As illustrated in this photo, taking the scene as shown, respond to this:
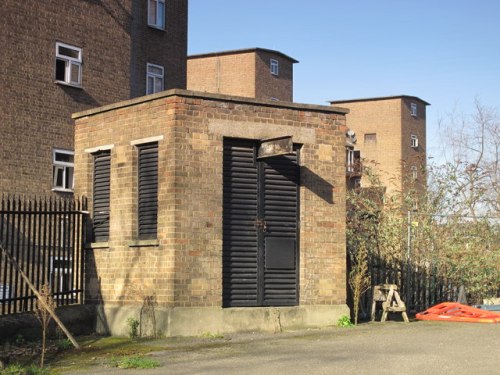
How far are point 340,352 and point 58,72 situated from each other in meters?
17.1

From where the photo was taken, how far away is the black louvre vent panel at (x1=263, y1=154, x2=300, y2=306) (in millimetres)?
14672

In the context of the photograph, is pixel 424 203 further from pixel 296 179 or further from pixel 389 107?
pixel 389 107

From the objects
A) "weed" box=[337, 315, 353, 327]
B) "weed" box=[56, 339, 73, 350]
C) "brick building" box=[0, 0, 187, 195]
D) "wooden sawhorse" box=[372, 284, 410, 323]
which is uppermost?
"brick building" box=[0, 0, 187, 195]

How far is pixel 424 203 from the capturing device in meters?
21.2

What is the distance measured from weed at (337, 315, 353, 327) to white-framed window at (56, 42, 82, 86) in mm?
13902

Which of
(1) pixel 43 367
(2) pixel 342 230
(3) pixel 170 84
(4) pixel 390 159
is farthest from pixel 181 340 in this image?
(4) pixel 390 159

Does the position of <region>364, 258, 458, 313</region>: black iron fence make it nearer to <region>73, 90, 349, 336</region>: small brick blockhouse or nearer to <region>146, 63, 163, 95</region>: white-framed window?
<region>73, 90, 349, 336</region>: small brick blockhouse

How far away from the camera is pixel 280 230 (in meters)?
14.8

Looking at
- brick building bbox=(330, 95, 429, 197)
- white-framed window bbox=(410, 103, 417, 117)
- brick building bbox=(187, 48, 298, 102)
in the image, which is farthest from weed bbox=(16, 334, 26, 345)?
white-framed window bbox=(410, 103, 417, 117)

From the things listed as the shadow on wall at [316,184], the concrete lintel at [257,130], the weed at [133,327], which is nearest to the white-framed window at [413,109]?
the shadow on wall at [316,184]

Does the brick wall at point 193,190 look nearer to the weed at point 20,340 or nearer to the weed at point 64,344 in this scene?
the weed at point 64,344

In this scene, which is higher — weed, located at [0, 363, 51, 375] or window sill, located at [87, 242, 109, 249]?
window sill, located at [87, 242, 109, 249]

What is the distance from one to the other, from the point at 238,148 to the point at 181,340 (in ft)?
12.0

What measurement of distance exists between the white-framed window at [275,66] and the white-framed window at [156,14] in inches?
941
